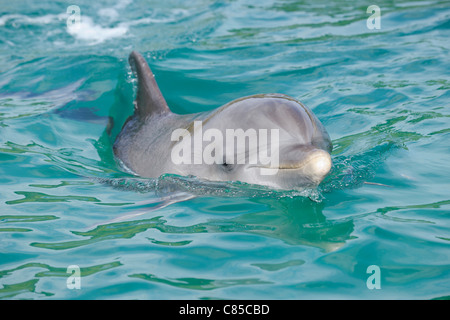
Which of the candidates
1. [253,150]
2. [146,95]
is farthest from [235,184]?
[146,95]

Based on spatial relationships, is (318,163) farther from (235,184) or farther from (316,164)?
(235,184)

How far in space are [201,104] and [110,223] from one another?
427 centimetres

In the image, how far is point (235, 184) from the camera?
579 centimetres

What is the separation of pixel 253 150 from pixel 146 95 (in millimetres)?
2787

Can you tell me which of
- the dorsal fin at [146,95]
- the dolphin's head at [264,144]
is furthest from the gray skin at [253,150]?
the dorsal fin at [146,95]

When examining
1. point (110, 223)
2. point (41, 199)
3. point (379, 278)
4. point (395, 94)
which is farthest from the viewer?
point (395, 94)

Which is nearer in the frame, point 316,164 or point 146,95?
point 316,164

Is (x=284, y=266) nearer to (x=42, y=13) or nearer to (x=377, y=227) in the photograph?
(x=377, y=227)

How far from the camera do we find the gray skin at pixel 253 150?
5027 mm

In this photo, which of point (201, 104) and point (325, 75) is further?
point (325, 75)

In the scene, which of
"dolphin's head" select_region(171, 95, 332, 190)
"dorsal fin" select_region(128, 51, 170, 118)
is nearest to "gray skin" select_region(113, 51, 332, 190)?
"dolphin's head" select_region(171, 95, 332, 190)

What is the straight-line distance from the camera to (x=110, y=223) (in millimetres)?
5625

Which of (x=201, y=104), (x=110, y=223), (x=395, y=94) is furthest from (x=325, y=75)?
(x=110, y=223)
